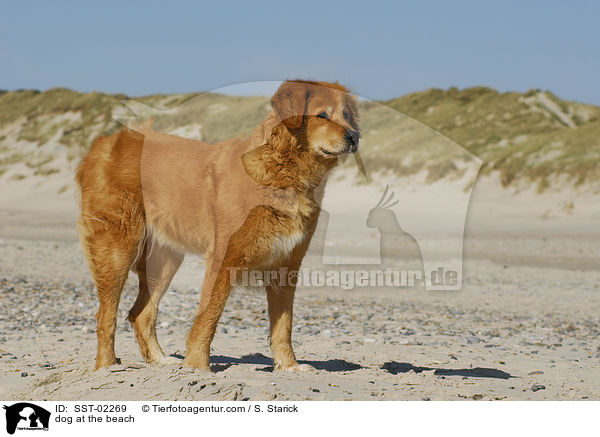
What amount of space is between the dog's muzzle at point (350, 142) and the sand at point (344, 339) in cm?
156

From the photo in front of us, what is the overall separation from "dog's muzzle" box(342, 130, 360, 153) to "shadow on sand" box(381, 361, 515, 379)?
7.91 feet

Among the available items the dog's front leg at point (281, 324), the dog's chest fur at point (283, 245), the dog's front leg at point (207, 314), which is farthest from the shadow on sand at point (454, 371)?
the dog's front leg at point (207, 314)

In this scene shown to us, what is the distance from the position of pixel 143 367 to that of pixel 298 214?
6.27 ft

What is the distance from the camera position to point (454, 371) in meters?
7.32

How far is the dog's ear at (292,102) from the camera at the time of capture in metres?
5.81

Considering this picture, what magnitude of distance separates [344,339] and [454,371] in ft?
6.88

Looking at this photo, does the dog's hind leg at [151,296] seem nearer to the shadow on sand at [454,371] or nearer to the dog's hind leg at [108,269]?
the dog's hind leg at [108,269]

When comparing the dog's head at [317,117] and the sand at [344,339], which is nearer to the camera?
the dog's head at [317,117]

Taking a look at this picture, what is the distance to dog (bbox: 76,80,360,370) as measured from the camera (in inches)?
232

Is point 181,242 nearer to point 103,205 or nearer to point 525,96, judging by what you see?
point 103,205

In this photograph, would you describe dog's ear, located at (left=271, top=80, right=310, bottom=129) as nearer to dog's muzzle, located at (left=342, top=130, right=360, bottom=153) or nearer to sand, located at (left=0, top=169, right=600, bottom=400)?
dog's muzzle, located at (left=342, top=130, right=360, bottom=153)

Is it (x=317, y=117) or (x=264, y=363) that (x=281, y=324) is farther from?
(x=317, y=117)
